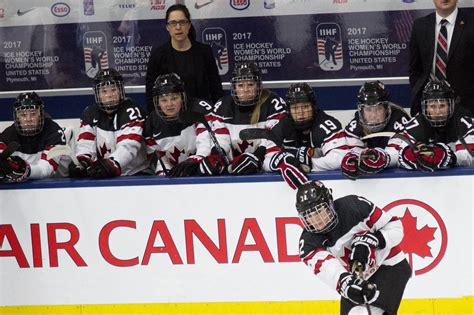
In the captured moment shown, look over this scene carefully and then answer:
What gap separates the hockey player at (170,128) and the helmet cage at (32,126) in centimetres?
54

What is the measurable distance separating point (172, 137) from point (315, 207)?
1.44 metres

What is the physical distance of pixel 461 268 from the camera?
5.38 meters

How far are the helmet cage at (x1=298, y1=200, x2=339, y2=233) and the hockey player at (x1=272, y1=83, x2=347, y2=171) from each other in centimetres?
70

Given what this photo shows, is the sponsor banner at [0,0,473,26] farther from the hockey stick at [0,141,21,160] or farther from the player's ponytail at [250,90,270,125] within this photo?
the hockey stick at [0,141,21,160]

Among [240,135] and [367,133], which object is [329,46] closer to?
[367,133]

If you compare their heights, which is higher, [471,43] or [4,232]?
[471,43]

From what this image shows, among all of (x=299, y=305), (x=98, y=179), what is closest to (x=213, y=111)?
(x=98, y=179)

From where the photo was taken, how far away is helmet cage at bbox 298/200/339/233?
4.84 meters

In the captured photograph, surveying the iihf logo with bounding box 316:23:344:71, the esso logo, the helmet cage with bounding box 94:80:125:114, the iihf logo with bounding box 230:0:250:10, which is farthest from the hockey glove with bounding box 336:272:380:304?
the esso logo

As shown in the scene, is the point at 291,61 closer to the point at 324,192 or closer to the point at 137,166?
the point at 137,166

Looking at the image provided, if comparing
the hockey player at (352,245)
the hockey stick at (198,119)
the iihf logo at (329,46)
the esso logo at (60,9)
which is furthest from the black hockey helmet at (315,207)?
the esso logo at (60,9)

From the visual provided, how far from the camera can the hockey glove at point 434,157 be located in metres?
5.31

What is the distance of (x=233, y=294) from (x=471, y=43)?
2026 mm

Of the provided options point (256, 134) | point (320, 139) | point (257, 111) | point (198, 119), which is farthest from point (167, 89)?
point (320, 139)
